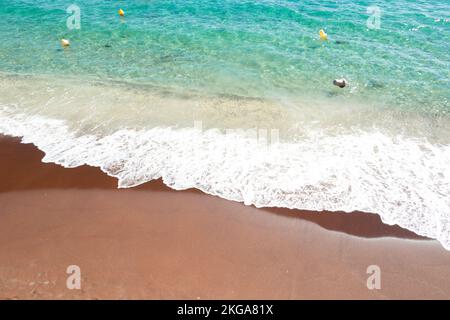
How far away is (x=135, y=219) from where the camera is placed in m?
6.36

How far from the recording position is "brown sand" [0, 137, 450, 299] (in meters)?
5.24

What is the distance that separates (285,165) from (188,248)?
3165 mm

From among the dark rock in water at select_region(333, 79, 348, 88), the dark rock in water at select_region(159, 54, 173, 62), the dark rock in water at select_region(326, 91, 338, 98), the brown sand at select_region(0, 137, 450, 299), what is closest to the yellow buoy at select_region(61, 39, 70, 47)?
the dark rock in water at select_region(159, 54, 173, 62)

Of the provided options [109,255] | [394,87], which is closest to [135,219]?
[109,255]

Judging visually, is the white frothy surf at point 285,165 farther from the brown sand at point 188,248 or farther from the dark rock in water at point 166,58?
the dark rock in water at point 166,58

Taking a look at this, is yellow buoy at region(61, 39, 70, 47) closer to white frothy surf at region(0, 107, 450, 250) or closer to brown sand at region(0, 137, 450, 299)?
white frothy surf at region(0, 107, 450, 250)

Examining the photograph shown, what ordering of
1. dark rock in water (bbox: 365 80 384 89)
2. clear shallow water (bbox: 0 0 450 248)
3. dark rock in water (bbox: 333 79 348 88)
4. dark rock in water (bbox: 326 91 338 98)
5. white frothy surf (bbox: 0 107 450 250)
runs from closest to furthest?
white frothy surf (bbox: 0 107 450 250), clear shallow water (bbox: 0 0 450 248), dark rock in water (bbox: 326 91 338 98), dark rock in water (bbox: 333 79 348 88), dark rock in water (bbox: 365 80 384 89)

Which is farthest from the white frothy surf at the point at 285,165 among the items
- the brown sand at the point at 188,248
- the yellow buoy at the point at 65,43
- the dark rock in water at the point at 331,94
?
the yellow buoy at the point at 65,43

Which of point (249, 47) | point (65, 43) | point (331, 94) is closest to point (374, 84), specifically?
point (331, 94)

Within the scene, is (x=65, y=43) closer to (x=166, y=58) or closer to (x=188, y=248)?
(x=166, y=58)

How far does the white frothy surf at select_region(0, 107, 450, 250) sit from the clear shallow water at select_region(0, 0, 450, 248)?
0.13 feet

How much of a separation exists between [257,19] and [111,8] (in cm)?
817

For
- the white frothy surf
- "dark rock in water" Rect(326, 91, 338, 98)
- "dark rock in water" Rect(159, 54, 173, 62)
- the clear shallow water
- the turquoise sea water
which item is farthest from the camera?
"dark rock in water" Rect(159, 54, 173, 62)

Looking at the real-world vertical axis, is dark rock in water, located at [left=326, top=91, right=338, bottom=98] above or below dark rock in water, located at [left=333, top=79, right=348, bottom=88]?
below
